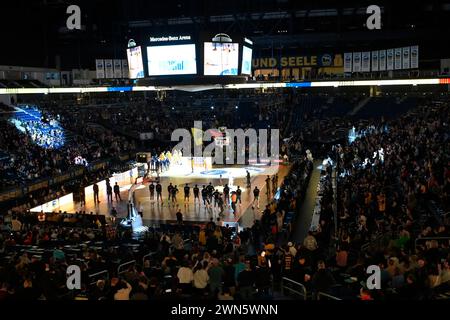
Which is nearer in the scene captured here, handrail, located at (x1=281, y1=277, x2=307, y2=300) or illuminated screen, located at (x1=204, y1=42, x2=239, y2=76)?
handrail, located at (x1=281, y1=277, x2=307, y2=300)

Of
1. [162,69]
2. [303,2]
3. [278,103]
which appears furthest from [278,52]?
[162,69]

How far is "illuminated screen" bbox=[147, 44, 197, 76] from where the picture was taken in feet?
64.8

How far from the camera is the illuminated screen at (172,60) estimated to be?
19.8 metres

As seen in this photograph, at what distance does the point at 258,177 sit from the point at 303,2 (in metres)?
16.9

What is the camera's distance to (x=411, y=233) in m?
11.5

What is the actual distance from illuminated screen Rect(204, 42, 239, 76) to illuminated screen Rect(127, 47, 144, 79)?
2.95 meters

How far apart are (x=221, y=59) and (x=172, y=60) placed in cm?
203

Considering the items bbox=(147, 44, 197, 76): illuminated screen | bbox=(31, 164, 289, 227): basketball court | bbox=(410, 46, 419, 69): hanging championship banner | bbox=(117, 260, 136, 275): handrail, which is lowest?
bbox=(31, 164, 289, 227): basketball court

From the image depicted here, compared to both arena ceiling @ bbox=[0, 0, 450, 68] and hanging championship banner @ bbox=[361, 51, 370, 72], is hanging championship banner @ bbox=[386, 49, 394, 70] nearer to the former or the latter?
hanging championship banner @ bbox=[361, 51, 370, 72]

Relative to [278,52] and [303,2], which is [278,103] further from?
[303,2]

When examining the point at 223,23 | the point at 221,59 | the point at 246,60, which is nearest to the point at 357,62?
the point at 223,23

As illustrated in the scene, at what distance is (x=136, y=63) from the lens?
848 inches

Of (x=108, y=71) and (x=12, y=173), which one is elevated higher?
(x=108, y=71)

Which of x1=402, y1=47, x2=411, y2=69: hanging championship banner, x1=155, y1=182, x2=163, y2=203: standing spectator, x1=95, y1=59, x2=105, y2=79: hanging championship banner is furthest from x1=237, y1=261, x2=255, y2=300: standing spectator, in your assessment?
x1=95, y1=59, x2=105, y2=79: hanging championship banner
